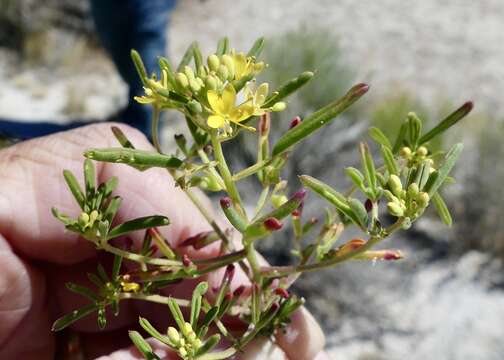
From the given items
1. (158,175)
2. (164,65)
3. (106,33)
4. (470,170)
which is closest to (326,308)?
(470,170)

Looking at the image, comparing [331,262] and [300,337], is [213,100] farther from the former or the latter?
[300,337]

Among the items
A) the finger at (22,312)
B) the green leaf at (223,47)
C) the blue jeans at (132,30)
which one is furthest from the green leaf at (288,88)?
the blue jeans at (132,30)

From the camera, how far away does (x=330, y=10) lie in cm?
597

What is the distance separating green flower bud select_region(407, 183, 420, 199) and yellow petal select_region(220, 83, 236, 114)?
20 centimetres

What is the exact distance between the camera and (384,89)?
504 cm

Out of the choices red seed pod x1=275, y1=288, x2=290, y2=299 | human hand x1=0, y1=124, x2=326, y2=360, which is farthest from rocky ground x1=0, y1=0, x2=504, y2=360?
red seed pod x1=275, y1=288, x2=290, y2=299

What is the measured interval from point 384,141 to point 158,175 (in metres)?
0.55

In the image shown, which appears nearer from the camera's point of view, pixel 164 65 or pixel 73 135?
pixel 164 65

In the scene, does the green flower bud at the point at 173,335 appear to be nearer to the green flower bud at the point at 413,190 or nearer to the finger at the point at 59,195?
the green flower bud at the point at 413,190

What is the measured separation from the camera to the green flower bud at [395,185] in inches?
27.4

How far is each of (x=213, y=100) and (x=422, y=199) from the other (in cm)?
23

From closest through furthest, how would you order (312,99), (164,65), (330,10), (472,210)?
1. (164,65)
2. (472,210)
3. (312,99)
4. (330,10)

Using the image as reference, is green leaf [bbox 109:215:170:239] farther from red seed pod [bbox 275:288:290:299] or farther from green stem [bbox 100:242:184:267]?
red seed pod [bbox 275:288:290:299]

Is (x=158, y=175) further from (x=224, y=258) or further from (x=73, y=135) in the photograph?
(x=224, y=258)
